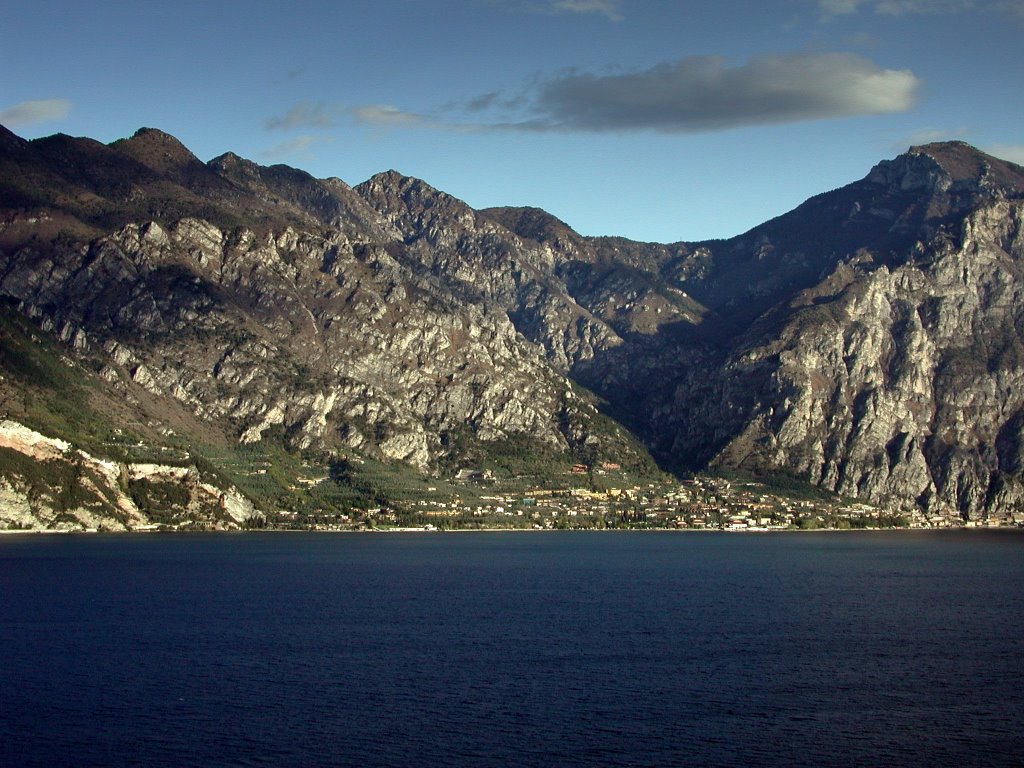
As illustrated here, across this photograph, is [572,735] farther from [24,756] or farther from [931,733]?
[24,756]

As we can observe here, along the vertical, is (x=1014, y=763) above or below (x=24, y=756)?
above

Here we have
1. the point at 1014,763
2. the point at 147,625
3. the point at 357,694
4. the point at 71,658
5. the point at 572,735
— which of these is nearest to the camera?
the point at 1014,763

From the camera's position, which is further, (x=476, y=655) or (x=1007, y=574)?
(x=1007, y=574)

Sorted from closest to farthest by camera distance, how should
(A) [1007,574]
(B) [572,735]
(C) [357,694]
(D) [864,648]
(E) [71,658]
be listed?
1. (B) [572,735]
2. (C) [357,694]
3. (E) [71,658]
4. (D) [864,648]
5. (A) [1007,574]

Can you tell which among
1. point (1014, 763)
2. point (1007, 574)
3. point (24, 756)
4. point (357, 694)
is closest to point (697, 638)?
point (357, 694)

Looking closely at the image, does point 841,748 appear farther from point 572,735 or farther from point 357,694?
point 357,694

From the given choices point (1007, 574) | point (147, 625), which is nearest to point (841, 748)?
point (147, 625)
